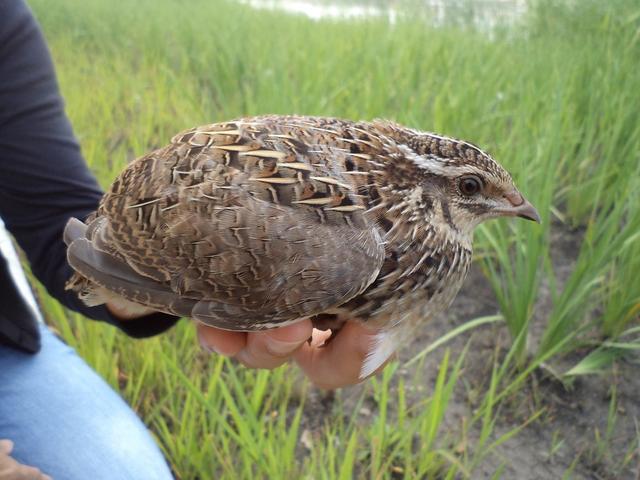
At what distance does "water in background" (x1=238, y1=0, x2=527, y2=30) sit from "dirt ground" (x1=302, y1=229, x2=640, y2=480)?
229 centimetres

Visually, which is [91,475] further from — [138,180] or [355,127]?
[355,127]

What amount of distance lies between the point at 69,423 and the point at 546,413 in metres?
1.02

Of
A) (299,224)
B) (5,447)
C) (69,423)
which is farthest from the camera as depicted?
(69,423)

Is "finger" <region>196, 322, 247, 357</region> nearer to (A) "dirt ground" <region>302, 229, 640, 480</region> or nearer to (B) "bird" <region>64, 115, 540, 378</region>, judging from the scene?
(B) "bird" <region>64, 115, 540, 378</region>

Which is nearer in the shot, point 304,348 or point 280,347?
point 280,347

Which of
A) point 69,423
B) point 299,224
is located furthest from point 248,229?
point 69,423

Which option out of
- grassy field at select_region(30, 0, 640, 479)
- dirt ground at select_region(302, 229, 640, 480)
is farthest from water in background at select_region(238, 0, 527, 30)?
dirt ground at select_region(302, 229, 640, 480)

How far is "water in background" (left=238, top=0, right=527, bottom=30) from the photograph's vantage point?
322 centimetres

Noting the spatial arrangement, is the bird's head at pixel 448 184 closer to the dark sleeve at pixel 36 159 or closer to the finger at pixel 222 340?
the finger at pixel 222 340

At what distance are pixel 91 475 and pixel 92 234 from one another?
19.4 inches

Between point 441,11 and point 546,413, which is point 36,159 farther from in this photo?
point 441,11

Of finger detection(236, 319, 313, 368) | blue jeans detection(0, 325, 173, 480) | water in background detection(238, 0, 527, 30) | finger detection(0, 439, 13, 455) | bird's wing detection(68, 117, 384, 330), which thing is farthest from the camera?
water in background detection(238, 0, 527, 30)

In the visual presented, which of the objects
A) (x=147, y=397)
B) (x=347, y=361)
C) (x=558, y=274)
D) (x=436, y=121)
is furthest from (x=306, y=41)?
(x=347, y=361)

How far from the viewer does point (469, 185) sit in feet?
2.67
